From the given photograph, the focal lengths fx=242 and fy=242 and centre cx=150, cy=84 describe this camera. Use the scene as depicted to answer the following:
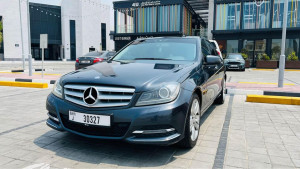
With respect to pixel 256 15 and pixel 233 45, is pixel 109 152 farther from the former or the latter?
pixel 256 15

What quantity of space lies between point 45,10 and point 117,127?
47.9 meters

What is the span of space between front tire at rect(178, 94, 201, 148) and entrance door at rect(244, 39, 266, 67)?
22981 mm

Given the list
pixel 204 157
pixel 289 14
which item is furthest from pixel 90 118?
pixel 289 14

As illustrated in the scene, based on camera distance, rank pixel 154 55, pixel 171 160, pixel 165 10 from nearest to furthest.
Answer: pixel 171 160 → pixel 154 55 → pixel 165 10

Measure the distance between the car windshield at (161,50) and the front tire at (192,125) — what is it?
86 centimetres

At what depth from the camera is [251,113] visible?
17.4ft

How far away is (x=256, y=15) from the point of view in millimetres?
23859

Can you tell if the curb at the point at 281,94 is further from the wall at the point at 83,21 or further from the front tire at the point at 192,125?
the wall at the point at 83,21

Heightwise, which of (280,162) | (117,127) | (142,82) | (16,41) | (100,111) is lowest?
(280,162)

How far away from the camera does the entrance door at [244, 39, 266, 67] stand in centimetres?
2404

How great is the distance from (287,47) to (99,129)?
25225 mm

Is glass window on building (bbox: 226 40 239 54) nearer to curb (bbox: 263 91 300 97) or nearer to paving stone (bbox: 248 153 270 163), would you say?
curb (bbox: 263 91 300 97)

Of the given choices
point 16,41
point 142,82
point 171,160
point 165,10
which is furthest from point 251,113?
point 16,41

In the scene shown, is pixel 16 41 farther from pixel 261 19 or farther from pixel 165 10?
pixel 261 19
